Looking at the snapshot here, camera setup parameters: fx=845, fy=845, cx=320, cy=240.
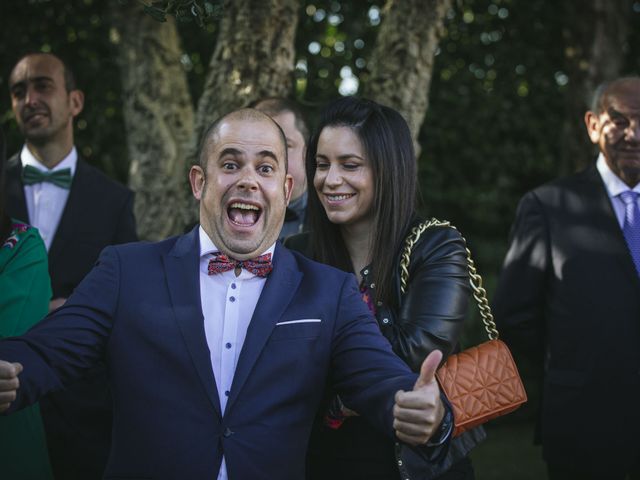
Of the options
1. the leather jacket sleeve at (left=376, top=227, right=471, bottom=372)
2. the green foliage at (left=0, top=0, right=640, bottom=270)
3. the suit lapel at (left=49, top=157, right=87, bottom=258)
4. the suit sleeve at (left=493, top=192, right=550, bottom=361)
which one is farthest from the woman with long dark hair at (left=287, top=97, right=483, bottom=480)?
the green foliage at (left=0, top=0, right=640, bottom=270)

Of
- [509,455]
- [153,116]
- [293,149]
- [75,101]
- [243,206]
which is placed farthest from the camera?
[509,455]

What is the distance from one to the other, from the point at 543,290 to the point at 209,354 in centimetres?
259

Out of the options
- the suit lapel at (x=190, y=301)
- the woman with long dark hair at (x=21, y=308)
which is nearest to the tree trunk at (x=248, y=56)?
the woman with long dark hair at (x=21, y=308)

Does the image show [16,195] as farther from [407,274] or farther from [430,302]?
[430,302]

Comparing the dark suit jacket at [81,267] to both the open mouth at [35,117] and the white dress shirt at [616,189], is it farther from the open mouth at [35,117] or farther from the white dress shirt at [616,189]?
the white dress shirt at [616,189]

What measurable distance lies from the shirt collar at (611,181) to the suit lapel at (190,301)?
2686 mm

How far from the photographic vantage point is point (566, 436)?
180 inches

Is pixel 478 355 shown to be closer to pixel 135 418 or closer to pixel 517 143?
pixel 135 418

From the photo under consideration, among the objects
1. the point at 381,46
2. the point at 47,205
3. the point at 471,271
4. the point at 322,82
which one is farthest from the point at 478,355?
the point at 322,82

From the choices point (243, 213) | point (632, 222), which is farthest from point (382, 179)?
point (632, 222)

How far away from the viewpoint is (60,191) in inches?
214

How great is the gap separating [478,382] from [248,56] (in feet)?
9.00

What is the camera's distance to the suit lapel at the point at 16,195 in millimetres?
5195

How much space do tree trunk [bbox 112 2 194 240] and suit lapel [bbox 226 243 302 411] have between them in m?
3.90
